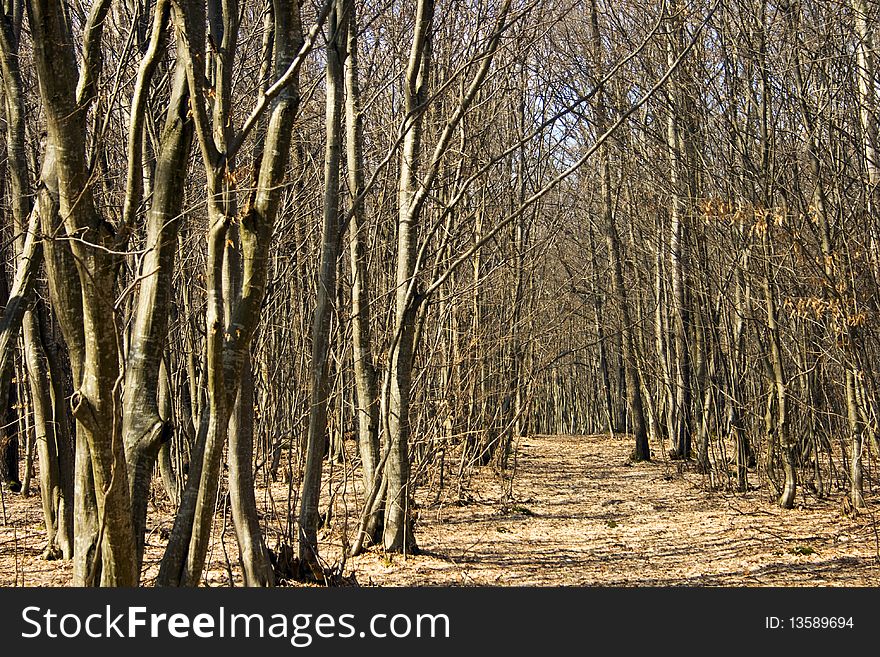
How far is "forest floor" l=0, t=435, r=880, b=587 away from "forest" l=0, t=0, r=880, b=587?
0.06 metres

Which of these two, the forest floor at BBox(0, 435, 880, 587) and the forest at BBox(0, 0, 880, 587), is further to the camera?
Result: the forest floor at BBox(0, 435, 880, 587)

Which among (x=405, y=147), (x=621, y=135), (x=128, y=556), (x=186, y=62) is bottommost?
A: (x=128, y=556)

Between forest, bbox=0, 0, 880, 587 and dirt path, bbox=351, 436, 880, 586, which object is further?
dirt path, bbox=351, 436, 880, 586

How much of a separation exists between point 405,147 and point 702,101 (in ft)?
13.5

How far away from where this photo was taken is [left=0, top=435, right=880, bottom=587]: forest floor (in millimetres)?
6785

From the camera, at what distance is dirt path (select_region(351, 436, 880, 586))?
22.4 ft

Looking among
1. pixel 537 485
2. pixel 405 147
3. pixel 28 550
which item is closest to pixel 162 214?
pixel 405 147

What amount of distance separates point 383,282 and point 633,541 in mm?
4036

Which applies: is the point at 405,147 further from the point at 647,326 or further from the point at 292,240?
the point at 647,326

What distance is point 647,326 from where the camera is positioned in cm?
2034

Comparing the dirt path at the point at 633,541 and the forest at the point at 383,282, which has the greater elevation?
the forest at the point at 383,282

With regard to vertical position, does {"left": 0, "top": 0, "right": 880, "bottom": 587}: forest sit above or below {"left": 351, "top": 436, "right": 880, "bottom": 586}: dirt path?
above

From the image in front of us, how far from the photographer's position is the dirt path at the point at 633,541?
6.84 m

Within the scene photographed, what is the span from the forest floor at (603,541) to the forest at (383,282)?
2.5 inches
